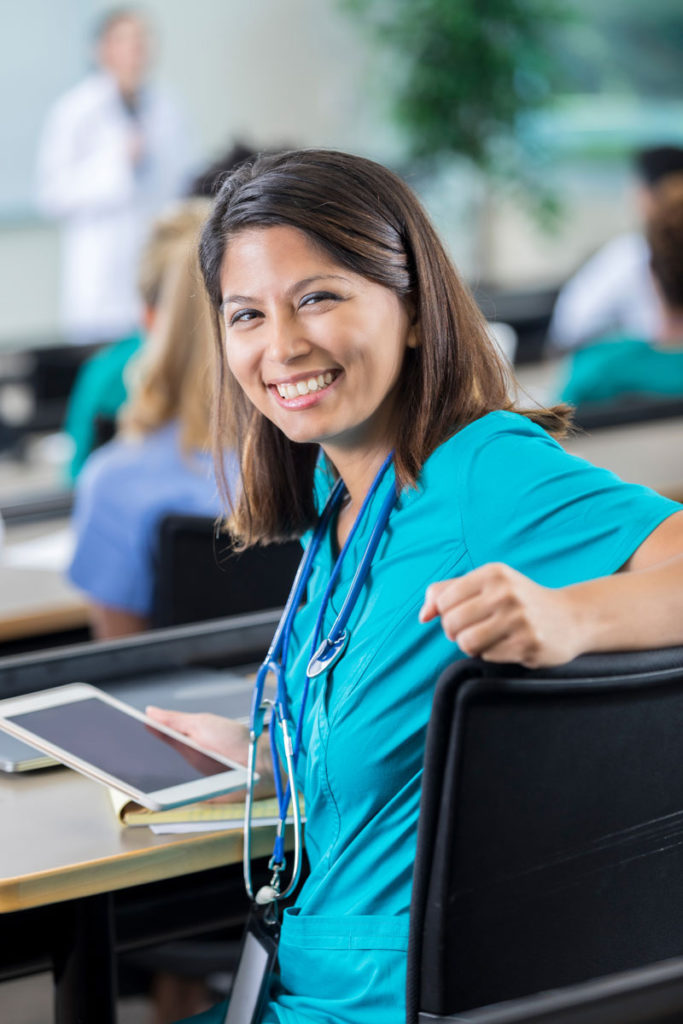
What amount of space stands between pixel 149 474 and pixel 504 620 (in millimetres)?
1712

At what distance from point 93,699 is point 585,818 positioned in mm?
738

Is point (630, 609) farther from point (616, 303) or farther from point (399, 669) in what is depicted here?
point (616, 303)

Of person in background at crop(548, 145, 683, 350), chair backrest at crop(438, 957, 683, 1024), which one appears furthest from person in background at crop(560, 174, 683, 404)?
chair backrest at crop(438, 957, 683, 1024)

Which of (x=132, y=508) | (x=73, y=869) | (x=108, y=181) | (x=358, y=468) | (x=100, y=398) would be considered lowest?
(x=73, y=869)

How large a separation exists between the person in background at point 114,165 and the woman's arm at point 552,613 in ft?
18.6

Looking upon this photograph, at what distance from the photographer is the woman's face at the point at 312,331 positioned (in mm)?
1249

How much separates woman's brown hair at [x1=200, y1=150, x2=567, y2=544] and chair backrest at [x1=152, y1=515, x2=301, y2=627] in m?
0.79

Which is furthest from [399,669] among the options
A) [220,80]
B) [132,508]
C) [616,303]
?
[220,80]

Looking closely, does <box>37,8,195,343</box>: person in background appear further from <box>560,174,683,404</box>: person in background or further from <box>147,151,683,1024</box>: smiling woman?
<box>147,151,683,1024</box>: smiling woman

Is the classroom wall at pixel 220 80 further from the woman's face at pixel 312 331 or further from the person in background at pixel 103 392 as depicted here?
the woman's face at pixel 312 331

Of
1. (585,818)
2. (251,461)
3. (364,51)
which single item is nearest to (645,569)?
(585,818)

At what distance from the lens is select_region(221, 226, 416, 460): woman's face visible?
1.25 m

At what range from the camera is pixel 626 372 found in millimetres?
3451

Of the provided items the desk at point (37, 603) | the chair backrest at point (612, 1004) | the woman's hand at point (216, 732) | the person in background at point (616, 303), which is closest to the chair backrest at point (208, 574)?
the desk at point (37, 603)
